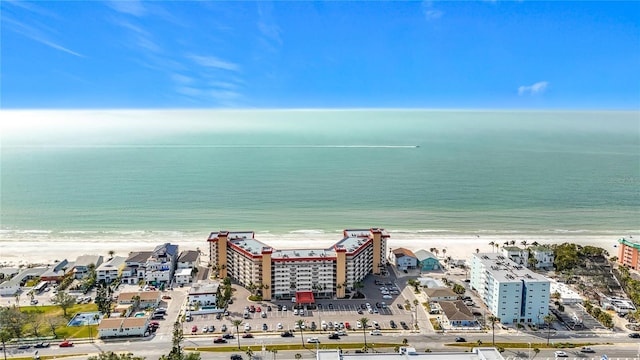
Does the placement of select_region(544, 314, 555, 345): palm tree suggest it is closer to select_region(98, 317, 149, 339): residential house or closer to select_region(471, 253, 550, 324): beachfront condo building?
select_region(471, 253, 550, 324): beachfront condo building

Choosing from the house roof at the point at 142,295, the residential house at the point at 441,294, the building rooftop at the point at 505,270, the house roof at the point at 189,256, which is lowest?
the house roof at the point at 142,295

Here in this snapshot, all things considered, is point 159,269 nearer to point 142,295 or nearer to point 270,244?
point 142,295

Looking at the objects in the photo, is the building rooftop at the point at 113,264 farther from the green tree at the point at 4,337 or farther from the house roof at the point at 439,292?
the house roof at the point at 439,292

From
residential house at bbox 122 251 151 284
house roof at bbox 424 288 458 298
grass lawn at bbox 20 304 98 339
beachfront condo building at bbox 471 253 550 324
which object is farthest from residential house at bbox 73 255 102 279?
beachfront condo building at bbox 471 253 550 324

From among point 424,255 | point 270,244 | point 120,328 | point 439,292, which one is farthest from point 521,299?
point 120,328

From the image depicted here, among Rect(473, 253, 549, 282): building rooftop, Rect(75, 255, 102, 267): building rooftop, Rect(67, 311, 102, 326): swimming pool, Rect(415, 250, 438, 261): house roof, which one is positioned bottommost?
Rect(67, 311, 102, 326): swimming pool

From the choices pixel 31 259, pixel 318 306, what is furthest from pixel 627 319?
pixel 31 259

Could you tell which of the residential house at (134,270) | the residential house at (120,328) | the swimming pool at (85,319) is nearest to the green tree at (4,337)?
the swimming pool at (85,319)
